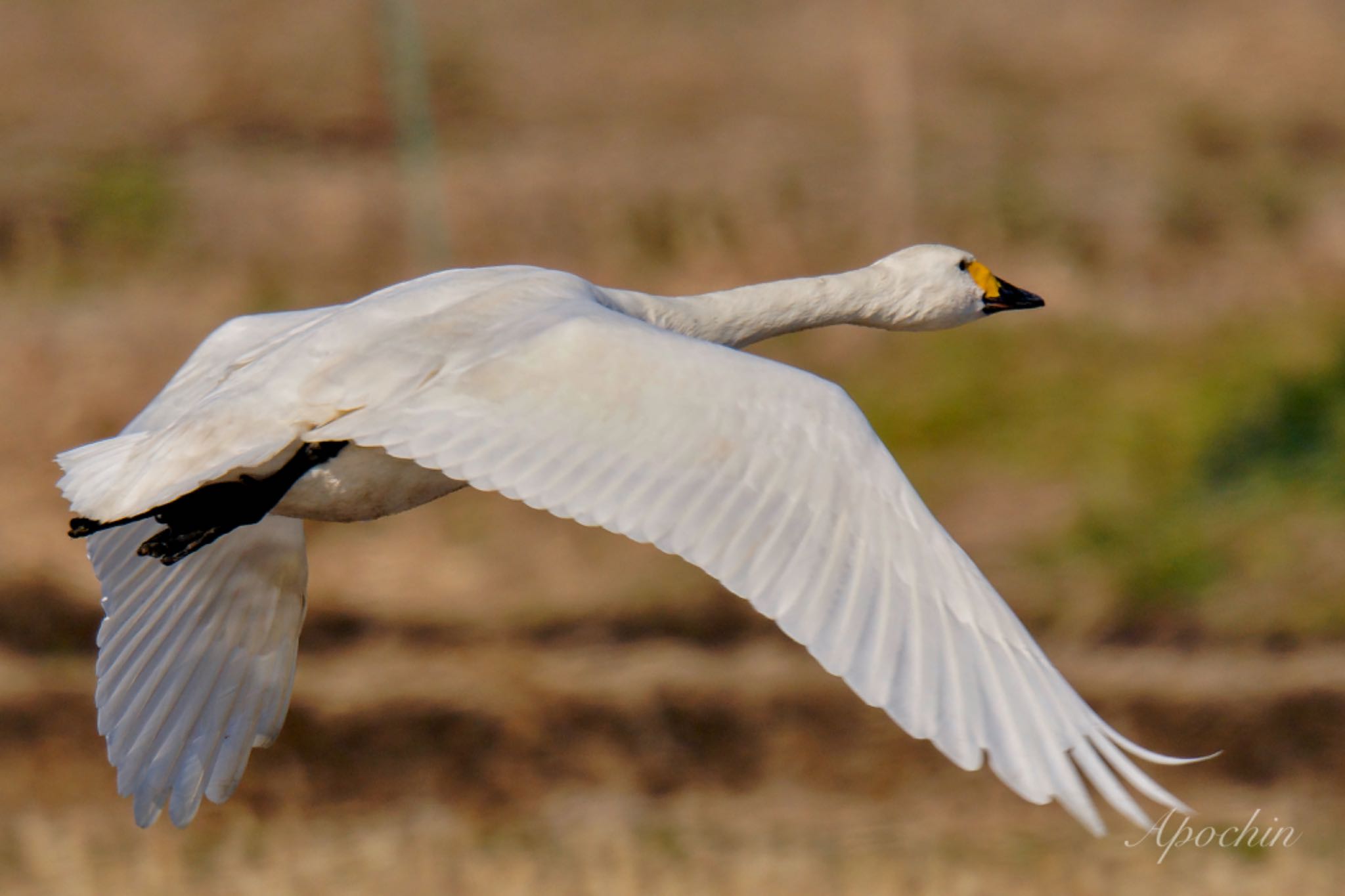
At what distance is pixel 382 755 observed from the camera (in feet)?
42.5

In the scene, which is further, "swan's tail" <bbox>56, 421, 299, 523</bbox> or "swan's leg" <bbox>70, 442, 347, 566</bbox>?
"swan's leg" <bbox>70, 442, 347, 566</bbox>

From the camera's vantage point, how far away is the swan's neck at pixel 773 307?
677 cm

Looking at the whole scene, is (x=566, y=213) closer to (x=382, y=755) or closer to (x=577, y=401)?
(x=382, y=755)

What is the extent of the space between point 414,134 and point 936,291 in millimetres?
10237

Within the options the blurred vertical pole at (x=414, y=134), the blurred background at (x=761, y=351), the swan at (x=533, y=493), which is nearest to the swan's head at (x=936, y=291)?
the swan at (x=533, y=493)

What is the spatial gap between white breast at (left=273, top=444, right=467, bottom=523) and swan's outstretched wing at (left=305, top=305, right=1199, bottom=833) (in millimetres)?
315

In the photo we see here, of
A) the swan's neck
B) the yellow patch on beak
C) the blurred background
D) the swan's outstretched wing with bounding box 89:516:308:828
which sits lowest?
the blurred background

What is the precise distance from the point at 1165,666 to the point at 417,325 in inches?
324

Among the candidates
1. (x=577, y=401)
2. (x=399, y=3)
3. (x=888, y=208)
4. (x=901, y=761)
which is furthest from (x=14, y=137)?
(x=577, y=401)

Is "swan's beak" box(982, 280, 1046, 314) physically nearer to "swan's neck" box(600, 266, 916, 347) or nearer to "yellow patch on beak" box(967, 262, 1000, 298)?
"yellow patch on beak" box(967, 262, 1000, 298)

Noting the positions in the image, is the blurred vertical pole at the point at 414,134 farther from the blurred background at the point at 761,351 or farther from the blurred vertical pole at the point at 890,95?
the blurred vertical pole at the point at 890,95

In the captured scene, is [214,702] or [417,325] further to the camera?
[214,702]

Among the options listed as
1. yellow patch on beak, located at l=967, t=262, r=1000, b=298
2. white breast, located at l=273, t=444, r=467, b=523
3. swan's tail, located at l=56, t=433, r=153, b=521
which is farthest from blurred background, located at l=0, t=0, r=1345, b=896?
swan's tail, located at l=56, t=433, r=153, b=521

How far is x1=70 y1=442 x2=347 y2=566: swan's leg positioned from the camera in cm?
602
